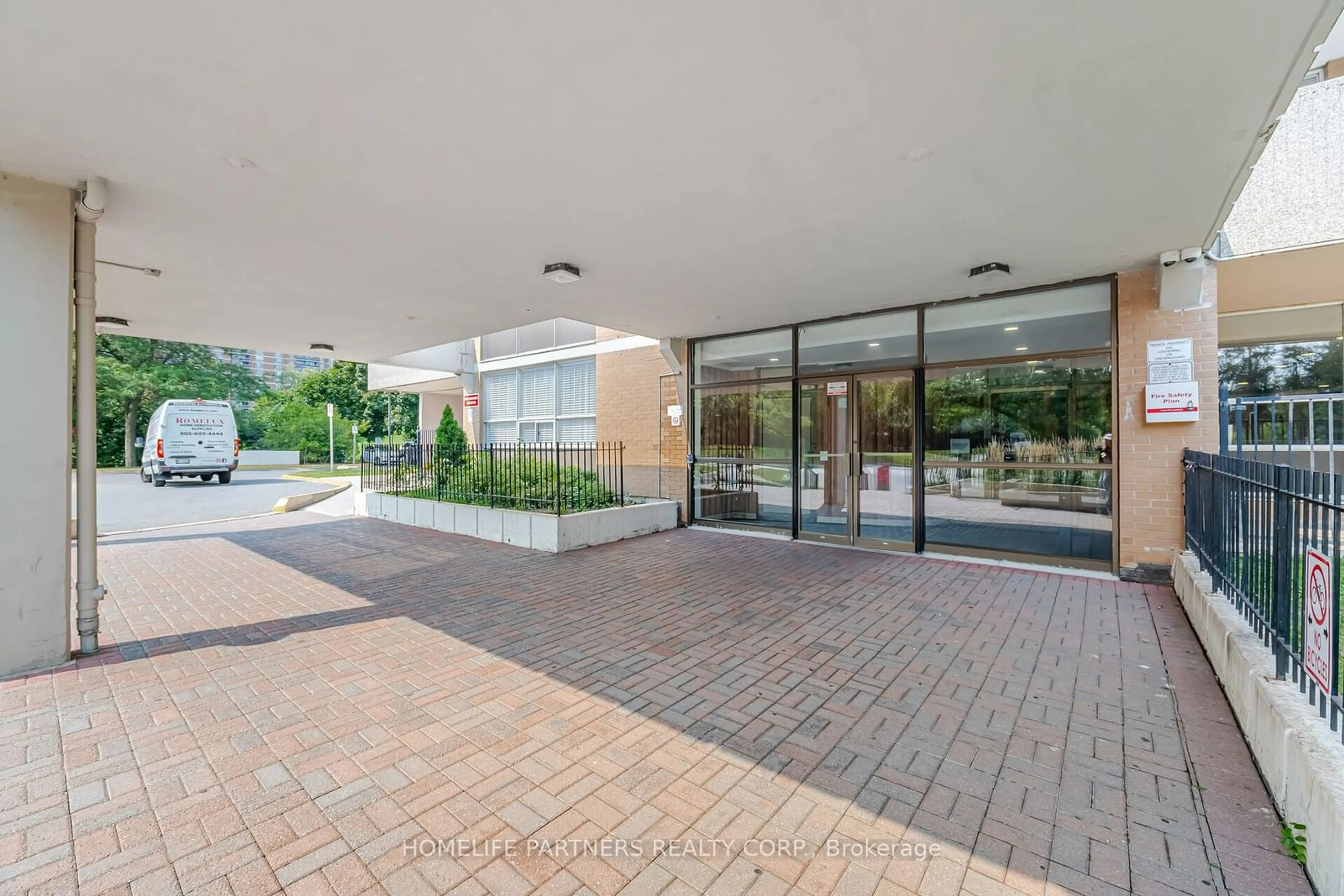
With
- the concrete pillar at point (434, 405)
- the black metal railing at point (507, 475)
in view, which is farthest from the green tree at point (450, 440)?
the concrete pillar at point (434, 405)

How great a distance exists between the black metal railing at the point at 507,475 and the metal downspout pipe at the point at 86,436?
4.10m

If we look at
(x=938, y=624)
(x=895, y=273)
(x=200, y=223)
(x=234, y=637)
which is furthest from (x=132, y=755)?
(x=895, y=273)

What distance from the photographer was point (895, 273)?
17.8ft

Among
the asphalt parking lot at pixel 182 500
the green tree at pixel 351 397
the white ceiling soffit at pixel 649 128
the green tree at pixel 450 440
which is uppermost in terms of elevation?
the green tree at pixel 351 397

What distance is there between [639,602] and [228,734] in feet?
9.17

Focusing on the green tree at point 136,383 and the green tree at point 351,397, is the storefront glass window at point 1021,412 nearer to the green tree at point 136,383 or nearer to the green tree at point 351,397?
the green tree at point 351,397

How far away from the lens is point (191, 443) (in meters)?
15.4

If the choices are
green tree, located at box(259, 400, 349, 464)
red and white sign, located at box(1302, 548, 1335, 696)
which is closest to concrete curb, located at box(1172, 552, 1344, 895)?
red and white sign, located at box(1302, 548, 1335, 696)

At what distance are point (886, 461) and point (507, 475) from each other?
17.1ft

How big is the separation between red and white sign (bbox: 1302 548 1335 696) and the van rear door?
20.5 meters

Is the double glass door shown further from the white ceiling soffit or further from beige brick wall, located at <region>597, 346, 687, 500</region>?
beige brick wall, located at <region>597, 346, 687, 500</region>

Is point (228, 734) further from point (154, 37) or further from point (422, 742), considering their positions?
point (154, 37)

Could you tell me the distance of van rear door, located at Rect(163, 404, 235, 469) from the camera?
15031 millimetres

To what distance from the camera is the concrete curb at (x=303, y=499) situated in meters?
10.7
